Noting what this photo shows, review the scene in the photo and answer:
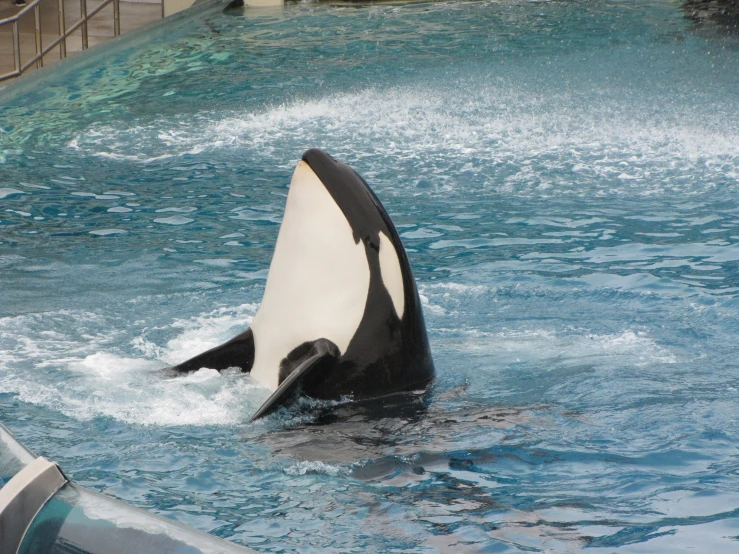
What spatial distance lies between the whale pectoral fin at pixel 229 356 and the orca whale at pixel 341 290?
0.76ft

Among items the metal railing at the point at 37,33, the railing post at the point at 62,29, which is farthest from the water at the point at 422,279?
the railing post at the point at 62,29

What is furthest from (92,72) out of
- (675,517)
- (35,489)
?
(35,489)

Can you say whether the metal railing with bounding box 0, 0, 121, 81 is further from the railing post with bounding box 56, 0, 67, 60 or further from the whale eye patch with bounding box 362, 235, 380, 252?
the whale eye patch with bounding box 362, 235, 380, 252

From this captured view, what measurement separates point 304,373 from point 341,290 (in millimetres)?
434

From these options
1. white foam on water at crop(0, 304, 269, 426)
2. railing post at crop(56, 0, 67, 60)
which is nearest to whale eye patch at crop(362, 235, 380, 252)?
white foam on water at crop(0, 304, 269, 426)

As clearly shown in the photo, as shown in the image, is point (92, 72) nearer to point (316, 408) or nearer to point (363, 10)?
point (363, 10)

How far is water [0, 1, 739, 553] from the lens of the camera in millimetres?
4047

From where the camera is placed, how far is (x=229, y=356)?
471cm

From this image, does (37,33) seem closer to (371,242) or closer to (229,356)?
(229,356)

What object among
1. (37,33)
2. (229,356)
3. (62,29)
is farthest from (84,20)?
(229,356)

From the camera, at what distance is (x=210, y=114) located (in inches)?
474

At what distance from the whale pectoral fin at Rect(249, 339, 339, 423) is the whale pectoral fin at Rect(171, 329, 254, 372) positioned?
0.29 meters

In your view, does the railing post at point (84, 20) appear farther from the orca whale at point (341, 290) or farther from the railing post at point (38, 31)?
the orca whale at point (341, 290)

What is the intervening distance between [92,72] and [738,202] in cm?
910
